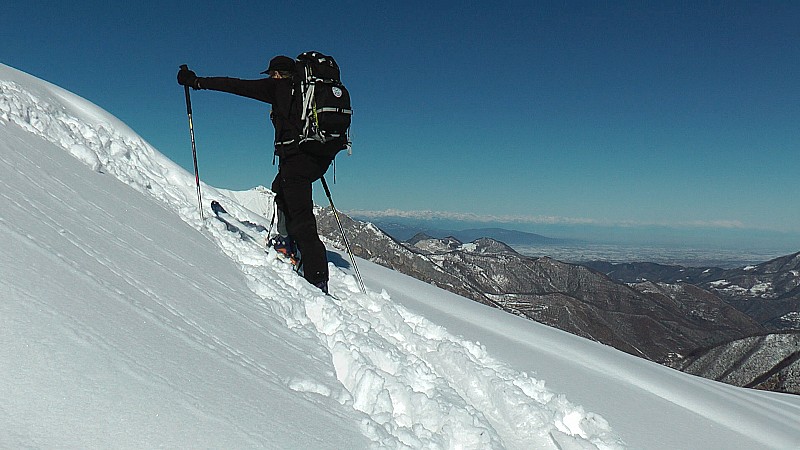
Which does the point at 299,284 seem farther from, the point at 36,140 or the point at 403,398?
the point at 36,140

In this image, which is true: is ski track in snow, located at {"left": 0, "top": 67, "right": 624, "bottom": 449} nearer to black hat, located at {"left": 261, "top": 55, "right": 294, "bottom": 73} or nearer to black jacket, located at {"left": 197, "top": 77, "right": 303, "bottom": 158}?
black jacket, located at {"left": 197, "top": 77, "right": 303, "bottom": 158}

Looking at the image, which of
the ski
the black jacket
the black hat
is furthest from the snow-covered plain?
the black hat

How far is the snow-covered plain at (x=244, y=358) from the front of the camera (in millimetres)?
2377

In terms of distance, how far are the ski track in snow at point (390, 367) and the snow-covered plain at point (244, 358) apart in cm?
2

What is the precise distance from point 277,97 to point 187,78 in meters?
1.64

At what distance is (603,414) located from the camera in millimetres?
4855

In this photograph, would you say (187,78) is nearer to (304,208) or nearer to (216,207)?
(304,208)

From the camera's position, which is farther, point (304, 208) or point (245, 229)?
point (245, 229)

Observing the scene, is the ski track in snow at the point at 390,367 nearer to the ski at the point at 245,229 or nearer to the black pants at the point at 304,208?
the ski at the point at 245,229

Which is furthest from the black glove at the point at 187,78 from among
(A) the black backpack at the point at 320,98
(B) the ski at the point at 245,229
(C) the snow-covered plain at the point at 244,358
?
(B) the ski at the point at 245,229

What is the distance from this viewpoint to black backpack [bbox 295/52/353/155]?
6.87 metres

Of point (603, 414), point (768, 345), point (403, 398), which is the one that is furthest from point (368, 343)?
point (768, 345)

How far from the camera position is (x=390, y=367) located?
487cm

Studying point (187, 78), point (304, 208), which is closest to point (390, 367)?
point (304, 208)
